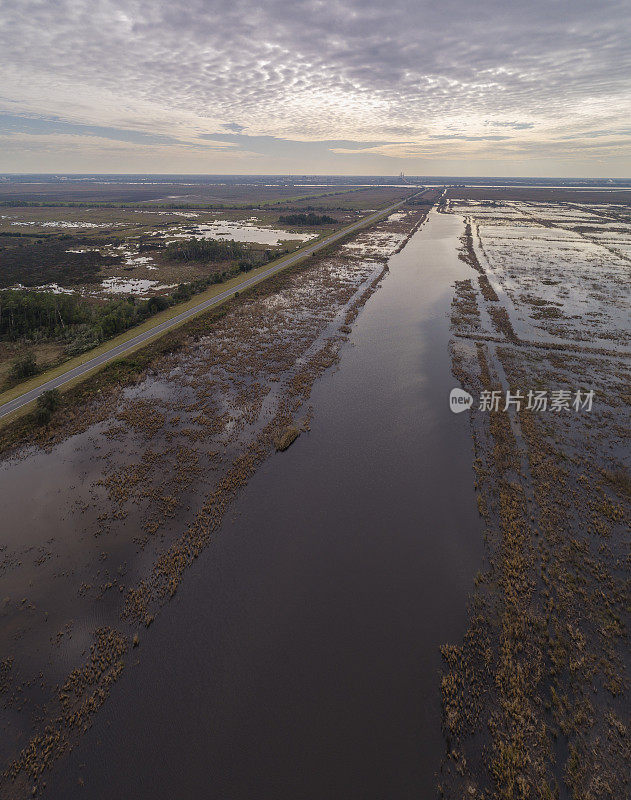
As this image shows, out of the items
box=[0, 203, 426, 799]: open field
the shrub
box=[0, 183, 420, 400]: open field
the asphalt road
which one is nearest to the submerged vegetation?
box=[0, 183, 420, 400]: open field

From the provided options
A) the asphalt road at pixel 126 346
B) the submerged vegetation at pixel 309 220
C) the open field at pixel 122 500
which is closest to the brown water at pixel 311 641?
the open field at pixel 122 500

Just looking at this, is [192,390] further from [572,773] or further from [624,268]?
[624,268]

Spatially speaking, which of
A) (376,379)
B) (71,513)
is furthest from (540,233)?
(71,513)

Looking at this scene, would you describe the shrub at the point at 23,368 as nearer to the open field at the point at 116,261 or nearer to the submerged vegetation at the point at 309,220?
the open field at the point at 116,261

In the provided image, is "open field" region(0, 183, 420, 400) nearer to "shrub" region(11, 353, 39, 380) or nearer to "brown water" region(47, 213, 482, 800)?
"shrub" region(11, 353, 39, 380)

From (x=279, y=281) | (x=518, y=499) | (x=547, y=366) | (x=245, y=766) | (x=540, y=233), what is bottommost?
(x=245, y=766)
